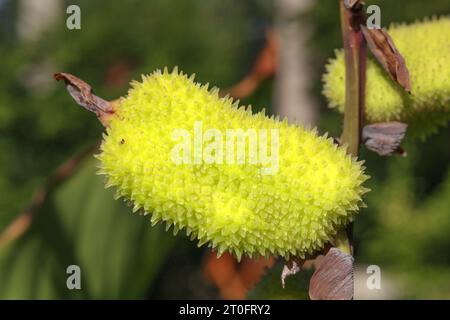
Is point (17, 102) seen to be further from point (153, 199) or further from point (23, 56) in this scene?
point (153, 199)

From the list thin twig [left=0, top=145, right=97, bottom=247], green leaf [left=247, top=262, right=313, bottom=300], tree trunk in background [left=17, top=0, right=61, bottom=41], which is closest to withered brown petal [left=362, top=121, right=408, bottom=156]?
green leaf [left=247, top=262, right=313, bottom=300]

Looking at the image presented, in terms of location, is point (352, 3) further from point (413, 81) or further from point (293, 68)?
point (293, 68)

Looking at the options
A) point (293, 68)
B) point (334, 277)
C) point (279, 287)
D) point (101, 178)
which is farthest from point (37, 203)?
point (293, 68)

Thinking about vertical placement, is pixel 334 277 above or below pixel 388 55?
below

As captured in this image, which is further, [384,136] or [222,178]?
[384,136]

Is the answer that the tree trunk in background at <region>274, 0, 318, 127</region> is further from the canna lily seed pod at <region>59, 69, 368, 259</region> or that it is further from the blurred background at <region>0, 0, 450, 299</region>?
the canna lily seed pod at <region>59, 69, 368, 259</region>

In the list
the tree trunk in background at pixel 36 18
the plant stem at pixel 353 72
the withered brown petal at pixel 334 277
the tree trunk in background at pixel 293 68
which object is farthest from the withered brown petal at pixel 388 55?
the tree trunk in background at pixel 293 68
